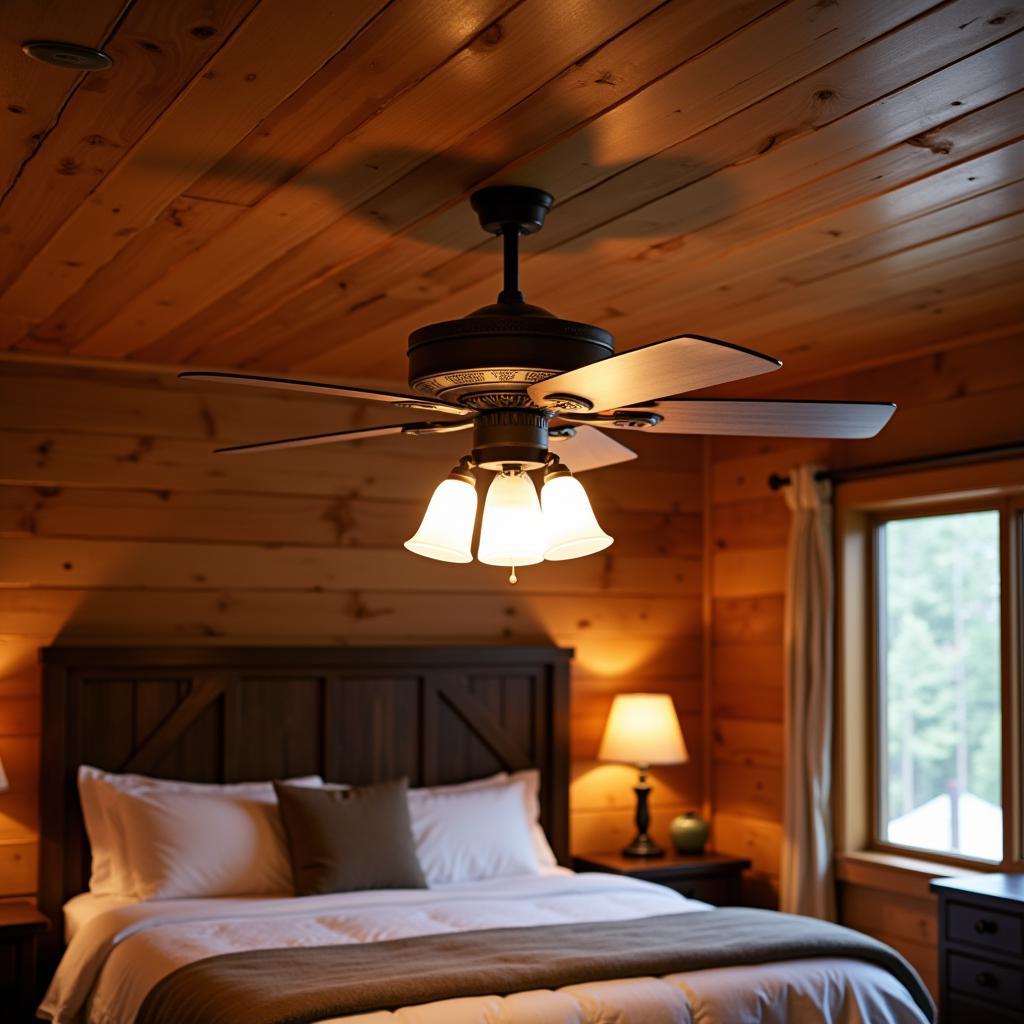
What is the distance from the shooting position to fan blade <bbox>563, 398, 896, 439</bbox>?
2555 millimetres

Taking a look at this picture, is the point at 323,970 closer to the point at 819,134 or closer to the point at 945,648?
the point at 819,134

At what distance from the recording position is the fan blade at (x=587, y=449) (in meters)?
2.98

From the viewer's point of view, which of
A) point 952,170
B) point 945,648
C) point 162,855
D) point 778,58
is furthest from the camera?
point 945,648

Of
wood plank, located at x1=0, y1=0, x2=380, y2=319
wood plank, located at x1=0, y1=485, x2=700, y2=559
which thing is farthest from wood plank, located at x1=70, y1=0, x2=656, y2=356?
wood plank, located at x1=0, y1=485, x2=700, y2=559

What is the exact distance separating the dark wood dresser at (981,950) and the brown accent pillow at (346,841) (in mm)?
1657

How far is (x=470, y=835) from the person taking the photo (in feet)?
15.3

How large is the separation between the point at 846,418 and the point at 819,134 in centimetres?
56

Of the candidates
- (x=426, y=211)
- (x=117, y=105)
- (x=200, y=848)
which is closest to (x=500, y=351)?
(x=426, y=211)

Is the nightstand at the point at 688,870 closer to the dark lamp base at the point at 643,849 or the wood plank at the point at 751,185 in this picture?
the dark lamp base at the point at 643,849

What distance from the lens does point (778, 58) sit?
223cm

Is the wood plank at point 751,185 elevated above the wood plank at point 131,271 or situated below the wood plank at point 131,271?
above

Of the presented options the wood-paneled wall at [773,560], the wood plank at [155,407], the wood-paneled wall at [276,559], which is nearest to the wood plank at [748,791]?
the wood-paneled wall at [773,560]

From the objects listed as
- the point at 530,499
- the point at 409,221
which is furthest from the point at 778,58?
the point at 409,221

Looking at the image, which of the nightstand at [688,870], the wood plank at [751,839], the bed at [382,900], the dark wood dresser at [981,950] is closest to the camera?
the bed at [382,900]
